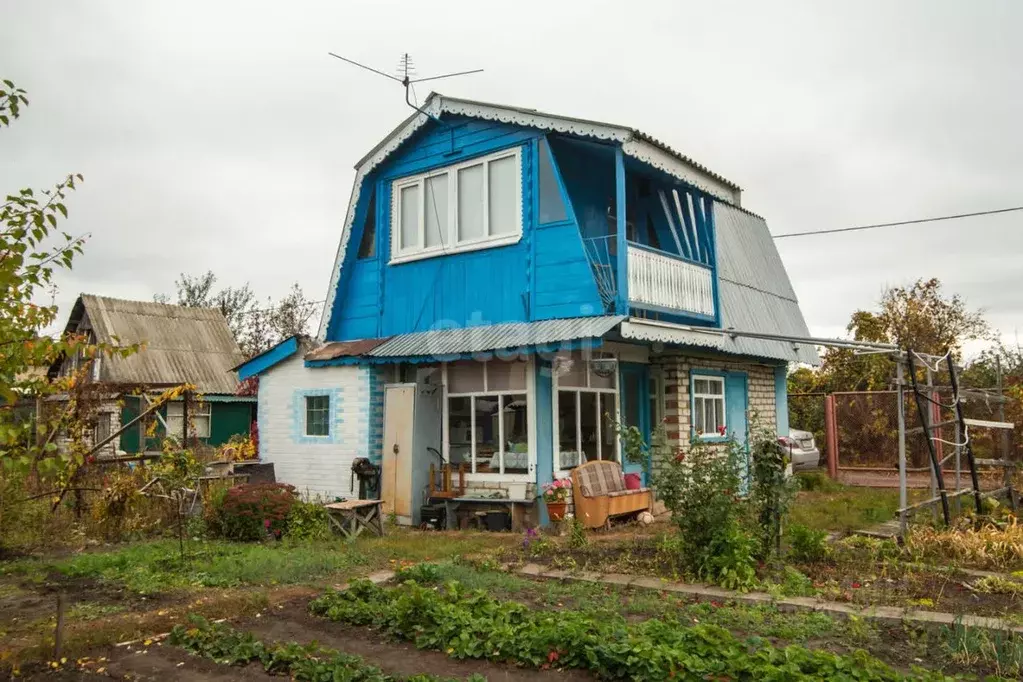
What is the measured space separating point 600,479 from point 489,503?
1621mm

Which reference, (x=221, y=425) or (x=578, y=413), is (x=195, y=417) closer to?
(x=221, y=425)

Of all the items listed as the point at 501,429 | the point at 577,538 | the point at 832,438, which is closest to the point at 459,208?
the point at 501,429

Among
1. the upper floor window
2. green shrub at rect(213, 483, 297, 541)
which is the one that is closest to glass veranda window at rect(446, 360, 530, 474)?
the upper floor window

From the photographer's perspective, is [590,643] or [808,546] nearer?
[590,643]

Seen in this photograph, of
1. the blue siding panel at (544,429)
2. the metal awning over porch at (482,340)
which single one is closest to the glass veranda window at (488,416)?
the blue siding panel at (544,429)

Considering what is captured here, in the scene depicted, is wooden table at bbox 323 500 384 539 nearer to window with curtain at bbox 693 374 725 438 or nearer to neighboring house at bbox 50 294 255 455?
window with curtain at bbox 693 374 725 438

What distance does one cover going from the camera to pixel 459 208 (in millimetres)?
12500

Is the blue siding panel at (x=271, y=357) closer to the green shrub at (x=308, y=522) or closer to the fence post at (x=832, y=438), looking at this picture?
the green shrub at (x=308, y=522)

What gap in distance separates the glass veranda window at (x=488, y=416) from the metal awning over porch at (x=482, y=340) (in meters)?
0.51

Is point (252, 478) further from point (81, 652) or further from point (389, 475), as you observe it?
point (81, 652)

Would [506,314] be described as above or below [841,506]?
above

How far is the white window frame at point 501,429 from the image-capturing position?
1101 cm

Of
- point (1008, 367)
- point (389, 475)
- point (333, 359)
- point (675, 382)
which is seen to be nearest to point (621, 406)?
point (675, 382)

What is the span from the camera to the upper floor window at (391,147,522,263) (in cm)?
1183
